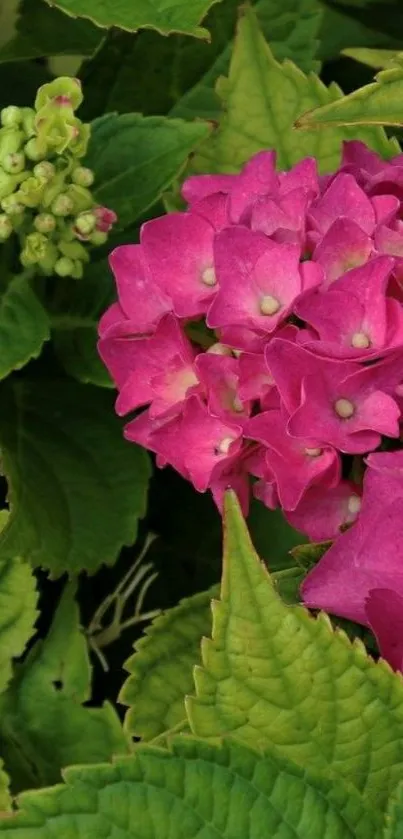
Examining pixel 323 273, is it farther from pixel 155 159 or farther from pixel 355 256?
pixel 155 159

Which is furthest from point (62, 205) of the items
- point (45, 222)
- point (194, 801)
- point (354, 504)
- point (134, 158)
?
point (194, 801)

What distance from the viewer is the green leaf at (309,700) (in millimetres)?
453

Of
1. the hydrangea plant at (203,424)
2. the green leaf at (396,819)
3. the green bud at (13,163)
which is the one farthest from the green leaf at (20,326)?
the green leaf at (396,819)

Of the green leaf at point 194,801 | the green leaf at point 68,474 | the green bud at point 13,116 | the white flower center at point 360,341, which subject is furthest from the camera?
the green leaf at point 68,474

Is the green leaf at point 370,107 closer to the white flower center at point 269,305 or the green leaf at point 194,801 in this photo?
the white flower center at point 269,305

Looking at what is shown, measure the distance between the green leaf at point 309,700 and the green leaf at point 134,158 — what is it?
361mm

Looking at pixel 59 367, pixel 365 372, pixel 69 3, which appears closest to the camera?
pixel 365 372

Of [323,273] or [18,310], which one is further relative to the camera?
[18,310]

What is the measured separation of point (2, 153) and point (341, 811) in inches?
15.1

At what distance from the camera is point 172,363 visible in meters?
0.59

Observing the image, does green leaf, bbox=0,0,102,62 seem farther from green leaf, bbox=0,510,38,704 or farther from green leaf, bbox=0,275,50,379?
green leaf, bbox=0,510,38,704

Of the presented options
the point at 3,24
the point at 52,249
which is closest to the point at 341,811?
the point at 52,249

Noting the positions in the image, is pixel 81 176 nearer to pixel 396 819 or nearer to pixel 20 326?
pixel 20 326

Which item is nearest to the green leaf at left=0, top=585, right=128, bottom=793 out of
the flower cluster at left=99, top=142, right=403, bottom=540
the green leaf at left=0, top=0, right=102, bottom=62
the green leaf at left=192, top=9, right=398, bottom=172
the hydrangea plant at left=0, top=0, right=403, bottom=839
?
the hydrangea plant at left=0, top=0, right=403, bottom=839
